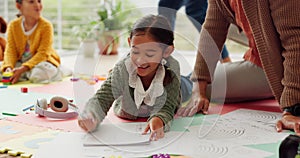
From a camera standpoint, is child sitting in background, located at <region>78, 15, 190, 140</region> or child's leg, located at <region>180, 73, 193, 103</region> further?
child's leg, located at <region>180, 73, 193, 103</region>

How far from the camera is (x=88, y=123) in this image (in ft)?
3.56

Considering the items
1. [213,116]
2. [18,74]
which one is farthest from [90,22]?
[213,116]

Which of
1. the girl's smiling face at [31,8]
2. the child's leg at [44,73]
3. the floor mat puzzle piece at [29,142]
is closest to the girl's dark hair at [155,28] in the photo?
the floor mat puzzle piece at [29,142]

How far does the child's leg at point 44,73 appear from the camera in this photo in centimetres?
180

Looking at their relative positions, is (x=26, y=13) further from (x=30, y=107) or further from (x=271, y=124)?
(x=271, y=124)

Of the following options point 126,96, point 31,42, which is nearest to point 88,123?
point 126,96

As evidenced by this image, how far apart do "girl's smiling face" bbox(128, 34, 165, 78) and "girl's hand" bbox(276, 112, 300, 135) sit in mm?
357

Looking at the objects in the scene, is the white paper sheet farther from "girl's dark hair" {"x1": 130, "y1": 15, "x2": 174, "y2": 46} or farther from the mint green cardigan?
"girl's dark hair" {"x1": 130, "y1": 15, "x2": 174, "y2": 46}

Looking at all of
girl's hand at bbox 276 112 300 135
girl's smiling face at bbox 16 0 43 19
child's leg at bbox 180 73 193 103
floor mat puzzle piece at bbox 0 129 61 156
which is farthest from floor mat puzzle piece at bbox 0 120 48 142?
girl's smiling face at bbox 16 0 43 19

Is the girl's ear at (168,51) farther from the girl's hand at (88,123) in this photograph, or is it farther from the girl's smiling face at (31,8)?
the girl's smiling face at (31,8)

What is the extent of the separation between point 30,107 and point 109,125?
343 millimetres

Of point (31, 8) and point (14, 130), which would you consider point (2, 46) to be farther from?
point (14, 130)

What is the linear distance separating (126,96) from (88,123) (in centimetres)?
13

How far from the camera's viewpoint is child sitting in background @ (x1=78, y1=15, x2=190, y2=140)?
1.04 m
